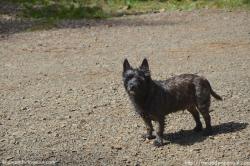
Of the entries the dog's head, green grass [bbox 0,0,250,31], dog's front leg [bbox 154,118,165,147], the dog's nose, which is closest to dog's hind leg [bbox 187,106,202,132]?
dog's front leg [bbox 154,118,165,147]

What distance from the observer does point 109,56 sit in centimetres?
1164

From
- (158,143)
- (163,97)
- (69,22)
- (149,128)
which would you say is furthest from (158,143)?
(69,22)

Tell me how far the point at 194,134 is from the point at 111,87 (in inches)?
99.7

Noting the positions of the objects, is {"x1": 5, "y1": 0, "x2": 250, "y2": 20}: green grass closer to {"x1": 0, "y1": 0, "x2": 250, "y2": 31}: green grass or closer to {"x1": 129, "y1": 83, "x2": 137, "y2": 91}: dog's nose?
{"x1": 0, "y1": 0, "x2": 250, "y2": 31}: green grass

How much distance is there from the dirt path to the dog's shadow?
1 cm

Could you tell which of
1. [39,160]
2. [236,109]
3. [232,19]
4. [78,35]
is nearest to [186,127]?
[236,109]

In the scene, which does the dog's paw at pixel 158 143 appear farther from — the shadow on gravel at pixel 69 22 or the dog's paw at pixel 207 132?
the shadow on gravel at pixel 69 22

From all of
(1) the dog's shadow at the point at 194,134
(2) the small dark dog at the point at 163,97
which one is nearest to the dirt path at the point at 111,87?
(1) the dog's shadow at the point at 194,134

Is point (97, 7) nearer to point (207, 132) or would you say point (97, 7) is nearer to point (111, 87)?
point (111, 87)

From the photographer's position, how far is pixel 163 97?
6707 mm

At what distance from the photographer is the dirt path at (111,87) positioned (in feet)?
21.4

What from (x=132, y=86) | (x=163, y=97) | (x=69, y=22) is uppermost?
(x=132, y=86)

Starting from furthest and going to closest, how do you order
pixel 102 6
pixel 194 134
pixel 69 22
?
1. pixel 102 6
2. pixel 69 22
3. pixel 194 134

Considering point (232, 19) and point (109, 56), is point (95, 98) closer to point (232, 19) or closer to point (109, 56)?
point (109, 56)
